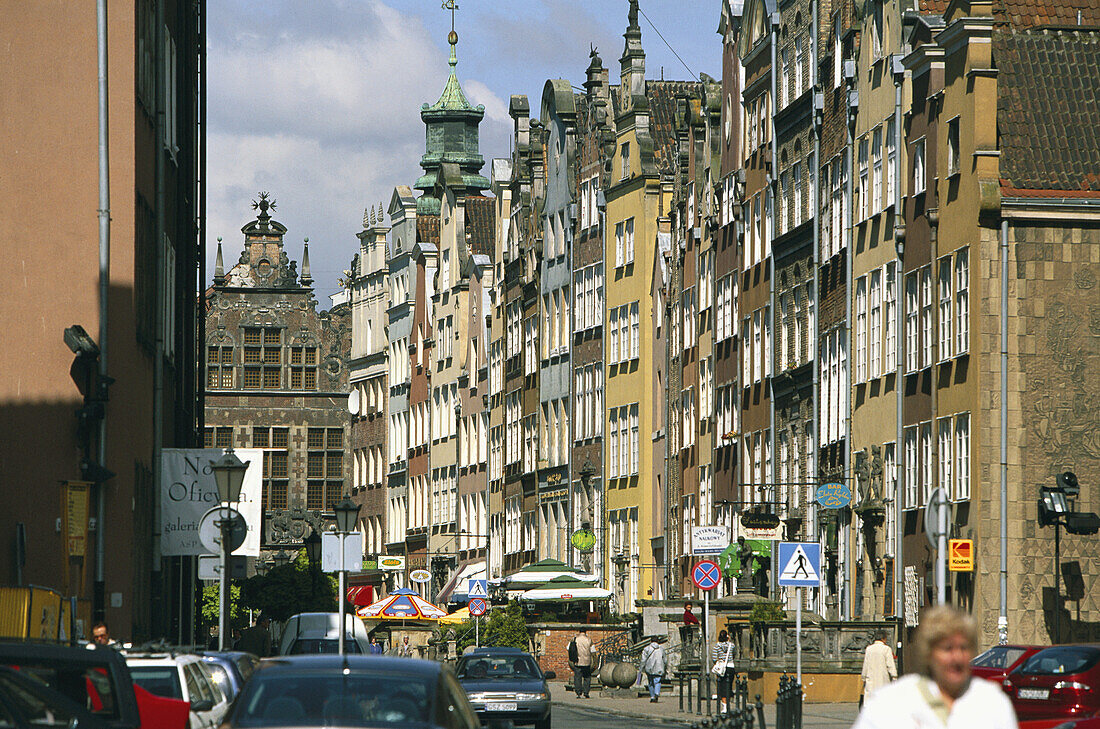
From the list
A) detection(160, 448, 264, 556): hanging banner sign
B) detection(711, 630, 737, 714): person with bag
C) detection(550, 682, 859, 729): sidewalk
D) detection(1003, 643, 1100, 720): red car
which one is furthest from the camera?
detection(711, 630, 737, 714): person with bag

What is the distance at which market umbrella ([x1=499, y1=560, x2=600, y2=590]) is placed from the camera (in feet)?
200

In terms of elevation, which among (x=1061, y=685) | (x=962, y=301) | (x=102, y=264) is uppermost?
Answer: (x=962, y=301)

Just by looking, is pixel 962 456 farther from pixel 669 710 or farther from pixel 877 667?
pixel 877 667

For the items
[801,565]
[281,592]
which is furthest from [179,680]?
[281,592]

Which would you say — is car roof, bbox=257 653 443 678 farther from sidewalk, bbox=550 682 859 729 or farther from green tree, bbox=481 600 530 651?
green tree, bbox=481 600 530 651

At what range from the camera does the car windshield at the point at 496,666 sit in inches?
1310

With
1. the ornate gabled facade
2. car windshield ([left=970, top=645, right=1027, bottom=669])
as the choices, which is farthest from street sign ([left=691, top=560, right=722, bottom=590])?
the ornate gabled facade

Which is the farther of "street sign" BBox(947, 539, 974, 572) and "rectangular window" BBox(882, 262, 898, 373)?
"rectangular window" BBox(882, 262, 898, 373)

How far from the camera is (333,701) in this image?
39.0 feet

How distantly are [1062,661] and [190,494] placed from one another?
48.2 feet

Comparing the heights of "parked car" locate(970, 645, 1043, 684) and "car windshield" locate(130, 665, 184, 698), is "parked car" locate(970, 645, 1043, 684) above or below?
below

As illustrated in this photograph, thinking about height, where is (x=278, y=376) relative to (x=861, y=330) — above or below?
above

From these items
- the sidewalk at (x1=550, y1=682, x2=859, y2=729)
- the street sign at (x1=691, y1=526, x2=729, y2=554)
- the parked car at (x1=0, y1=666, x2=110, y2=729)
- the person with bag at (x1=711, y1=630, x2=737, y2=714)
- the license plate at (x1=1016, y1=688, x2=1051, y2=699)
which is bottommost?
the sidewalk at (x1=550, y1=682, x2=859, y2=729)

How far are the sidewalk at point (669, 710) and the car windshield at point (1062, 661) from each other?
16.0ft
